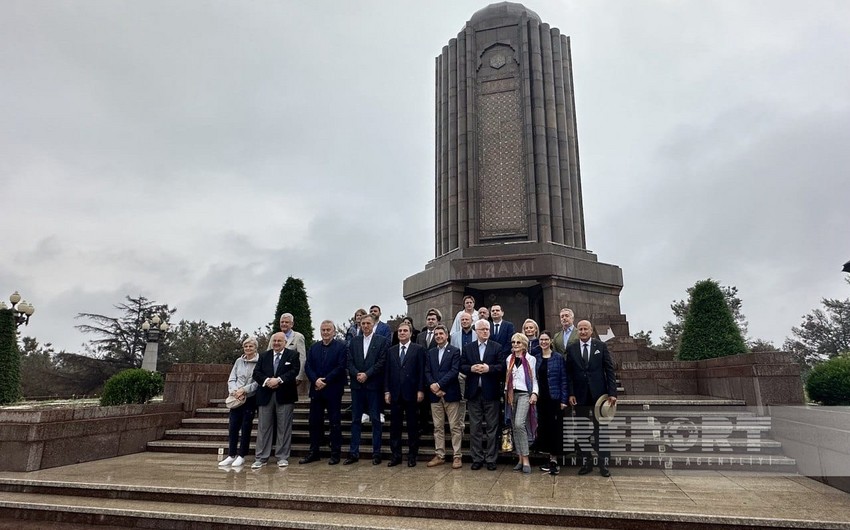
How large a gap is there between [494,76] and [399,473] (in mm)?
15589

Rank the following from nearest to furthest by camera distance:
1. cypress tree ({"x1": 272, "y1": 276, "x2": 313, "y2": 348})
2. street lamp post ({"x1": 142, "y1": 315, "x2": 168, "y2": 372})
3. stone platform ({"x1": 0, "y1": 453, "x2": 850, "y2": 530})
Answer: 1. stone platform ({"x1": 0, "y1": 453, "x2": 850, "y2": 530})
2. cypress tree ({"x1": 272, "y1": 276, "x2": 313, "y2": 348})
3. street lamp post ({"x1": 142, "y1": 315, "x2": 168, "y2": 372})

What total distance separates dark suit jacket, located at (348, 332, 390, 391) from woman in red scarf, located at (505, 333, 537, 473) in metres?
1.76

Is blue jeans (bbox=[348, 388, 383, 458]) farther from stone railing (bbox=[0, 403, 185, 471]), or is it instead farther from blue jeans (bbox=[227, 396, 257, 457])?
stone railing (bbox=[0, 403, 185, 471])

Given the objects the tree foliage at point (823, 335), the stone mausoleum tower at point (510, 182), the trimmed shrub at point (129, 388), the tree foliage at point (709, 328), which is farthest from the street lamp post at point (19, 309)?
the tree foliage at point (823, 335)

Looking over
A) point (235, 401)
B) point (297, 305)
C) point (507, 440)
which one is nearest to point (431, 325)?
point (507, 440)

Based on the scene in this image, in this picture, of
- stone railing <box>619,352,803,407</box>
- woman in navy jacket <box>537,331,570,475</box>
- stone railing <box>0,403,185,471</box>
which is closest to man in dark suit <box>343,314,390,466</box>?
woman in navy jacket <box>537,331,570,475</box>

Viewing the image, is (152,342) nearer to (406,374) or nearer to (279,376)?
(279,376)

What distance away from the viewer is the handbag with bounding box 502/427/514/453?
19.1ft

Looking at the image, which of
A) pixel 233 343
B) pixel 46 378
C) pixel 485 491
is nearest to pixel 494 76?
pixel 485 491

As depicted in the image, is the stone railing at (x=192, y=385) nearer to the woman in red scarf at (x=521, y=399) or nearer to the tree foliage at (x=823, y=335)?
the woman in red scarf at (x=521, y=399)

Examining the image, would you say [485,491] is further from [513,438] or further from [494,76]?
[494,76]

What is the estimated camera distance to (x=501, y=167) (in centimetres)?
1689

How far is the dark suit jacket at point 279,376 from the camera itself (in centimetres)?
659

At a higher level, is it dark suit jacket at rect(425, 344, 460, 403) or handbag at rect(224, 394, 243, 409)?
dark suit jacket at rect(425, 344, 460, 403)
